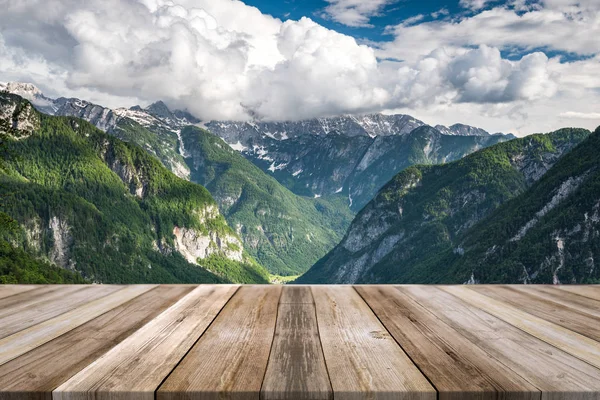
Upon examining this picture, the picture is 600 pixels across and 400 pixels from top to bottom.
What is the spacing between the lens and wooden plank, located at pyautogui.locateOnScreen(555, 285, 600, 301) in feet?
17.4

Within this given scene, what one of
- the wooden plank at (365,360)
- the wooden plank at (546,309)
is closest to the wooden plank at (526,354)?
the wooden plank at (546,309)

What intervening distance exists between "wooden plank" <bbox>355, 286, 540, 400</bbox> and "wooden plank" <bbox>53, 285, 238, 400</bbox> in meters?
1.54

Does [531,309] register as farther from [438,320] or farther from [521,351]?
[521,351]

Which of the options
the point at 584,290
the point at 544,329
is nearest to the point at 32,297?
the point at 544,329

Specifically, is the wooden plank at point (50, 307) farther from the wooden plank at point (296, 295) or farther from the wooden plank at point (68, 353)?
the wooden plank at point (296, 295)

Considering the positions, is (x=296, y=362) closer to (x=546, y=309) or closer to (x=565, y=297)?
(x=546, y=309)

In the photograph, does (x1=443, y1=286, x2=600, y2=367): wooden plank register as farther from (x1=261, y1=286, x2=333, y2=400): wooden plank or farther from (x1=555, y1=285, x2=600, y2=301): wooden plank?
(x1=261, y1=286, x2=333, y2=400): wooden plank

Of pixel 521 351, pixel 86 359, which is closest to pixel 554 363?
pixel 521 351

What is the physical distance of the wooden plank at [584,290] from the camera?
17.4 ft

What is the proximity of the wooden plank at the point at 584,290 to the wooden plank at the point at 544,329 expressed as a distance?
1.29 meters

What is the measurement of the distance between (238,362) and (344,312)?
5.13 ft

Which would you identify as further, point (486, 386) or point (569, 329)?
point (569, 329)

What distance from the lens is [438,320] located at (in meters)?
3.93

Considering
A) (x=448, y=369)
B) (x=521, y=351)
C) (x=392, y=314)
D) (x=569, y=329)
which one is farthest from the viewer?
(x=392, y=314)
